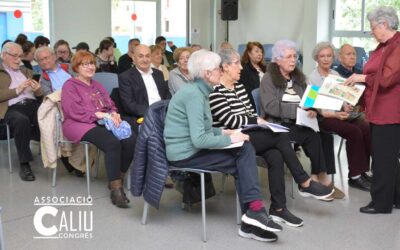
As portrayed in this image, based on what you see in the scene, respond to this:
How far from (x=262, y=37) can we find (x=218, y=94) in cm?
721

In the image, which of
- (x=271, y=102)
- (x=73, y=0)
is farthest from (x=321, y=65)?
(x=73, y=0)

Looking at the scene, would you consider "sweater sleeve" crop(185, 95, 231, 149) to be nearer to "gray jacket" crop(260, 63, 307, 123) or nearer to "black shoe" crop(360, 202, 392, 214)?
"gray jacket" crop(260, 63, 307, 123)

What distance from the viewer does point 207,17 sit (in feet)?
37.5

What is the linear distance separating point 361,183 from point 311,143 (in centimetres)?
77

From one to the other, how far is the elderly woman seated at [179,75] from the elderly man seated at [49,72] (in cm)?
100

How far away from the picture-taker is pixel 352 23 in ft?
28.3

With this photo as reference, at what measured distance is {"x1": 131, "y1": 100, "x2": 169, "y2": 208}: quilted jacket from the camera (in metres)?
3.03

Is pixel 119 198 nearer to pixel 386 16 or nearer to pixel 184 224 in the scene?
pixel 184 224

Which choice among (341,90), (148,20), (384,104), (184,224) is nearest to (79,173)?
(184,224)

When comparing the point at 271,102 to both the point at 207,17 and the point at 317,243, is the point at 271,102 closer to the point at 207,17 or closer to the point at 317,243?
the point at 317,243

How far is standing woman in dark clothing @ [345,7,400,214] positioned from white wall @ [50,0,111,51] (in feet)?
25.2

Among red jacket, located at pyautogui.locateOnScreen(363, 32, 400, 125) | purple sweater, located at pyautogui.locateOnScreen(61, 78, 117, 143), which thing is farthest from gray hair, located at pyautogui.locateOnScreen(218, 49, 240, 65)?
purple sweater, located at pyautogui.locateOnScreen(61, 78, 117, 143)

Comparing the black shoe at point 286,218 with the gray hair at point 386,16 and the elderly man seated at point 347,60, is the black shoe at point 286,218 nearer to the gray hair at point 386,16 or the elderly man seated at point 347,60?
the gray hair at point 386,16

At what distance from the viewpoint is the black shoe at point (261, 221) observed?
9.40 feet
